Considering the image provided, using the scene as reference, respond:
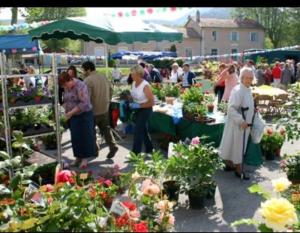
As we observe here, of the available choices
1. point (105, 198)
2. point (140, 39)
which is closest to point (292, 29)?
point (140, 39)

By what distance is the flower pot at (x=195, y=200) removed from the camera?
444 centimetres

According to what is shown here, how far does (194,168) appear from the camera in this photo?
434 cm

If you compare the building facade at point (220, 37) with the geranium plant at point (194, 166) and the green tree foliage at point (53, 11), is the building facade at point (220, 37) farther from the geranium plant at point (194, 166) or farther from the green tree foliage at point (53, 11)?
the geranium plant at point (194, 166)

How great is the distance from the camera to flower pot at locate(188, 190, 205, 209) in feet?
14.6

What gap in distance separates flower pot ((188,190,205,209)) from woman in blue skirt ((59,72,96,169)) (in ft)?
6.38

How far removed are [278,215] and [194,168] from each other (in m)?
2.79

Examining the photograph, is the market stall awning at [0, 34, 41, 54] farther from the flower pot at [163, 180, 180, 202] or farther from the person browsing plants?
the flower pot at [163, 180, 180, 202]

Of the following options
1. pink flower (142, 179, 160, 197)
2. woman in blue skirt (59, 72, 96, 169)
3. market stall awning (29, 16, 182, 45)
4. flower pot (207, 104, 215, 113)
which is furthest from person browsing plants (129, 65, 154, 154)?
pink flower (142, 179, 160, 197)

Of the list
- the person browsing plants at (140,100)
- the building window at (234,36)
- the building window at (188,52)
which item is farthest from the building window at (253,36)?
the person browsing plants at (140,100)

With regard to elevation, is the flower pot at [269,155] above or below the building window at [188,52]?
below

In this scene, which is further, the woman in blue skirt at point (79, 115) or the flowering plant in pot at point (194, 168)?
the woman in blue skirt at point (79, 115)

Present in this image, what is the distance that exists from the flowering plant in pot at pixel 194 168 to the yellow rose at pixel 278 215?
271cm

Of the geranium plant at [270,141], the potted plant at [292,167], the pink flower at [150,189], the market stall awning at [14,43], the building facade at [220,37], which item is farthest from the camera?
the building facade at [220,37]
